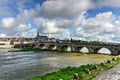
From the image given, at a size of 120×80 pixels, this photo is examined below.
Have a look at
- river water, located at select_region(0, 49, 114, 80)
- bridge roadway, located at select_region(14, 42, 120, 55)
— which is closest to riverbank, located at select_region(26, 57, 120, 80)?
river water, located at select_region(0, 49, 114, 80)

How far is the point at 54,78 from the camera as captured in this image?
1105 inches

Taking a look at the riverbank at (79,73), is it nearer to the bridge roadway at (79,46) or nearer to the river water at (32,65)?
the river water at (32,65)

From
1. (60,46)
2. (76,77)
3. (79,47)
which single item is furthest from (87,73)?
(60,46)

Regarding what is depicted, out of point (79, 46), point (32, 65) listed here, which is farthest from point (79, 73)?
point (79, 46)

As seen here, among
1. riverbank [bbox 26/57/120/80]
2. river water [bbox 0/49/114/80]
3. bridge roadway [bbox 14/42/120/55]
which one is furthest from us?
bridge roadway [bbox 14/42/120/55]

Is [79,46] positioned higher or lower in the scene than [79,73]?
higher

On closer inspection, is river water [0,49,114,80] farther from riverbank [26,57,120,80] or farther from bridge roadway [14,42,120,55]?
bridge roadway [14,42,120,55]

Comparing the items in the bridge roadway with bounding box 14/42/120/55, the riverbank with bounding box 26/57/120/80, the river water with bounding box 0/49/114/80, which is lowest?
the river water with bounding box 0/49/114/80

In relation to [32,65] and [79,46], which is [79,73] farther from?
[79,46]

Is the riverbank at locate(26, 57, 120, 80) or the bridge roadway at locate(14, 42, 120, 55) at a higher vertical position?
the bridge roadway at locate(14, 42, 120, 55)

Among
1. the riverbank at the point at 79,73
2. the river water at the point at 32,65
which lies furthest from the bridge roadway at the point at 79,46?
the riverbank at the point at 79,73

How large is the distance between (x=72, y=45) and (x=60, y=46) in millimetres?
10752

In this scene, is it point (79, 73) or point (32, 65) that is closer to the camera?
point (79, 73)

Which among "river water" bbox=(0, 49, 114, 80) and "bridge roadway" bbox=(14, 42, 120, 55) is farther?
"bridge roadway" bbox=(14, 42, 120, 55)
